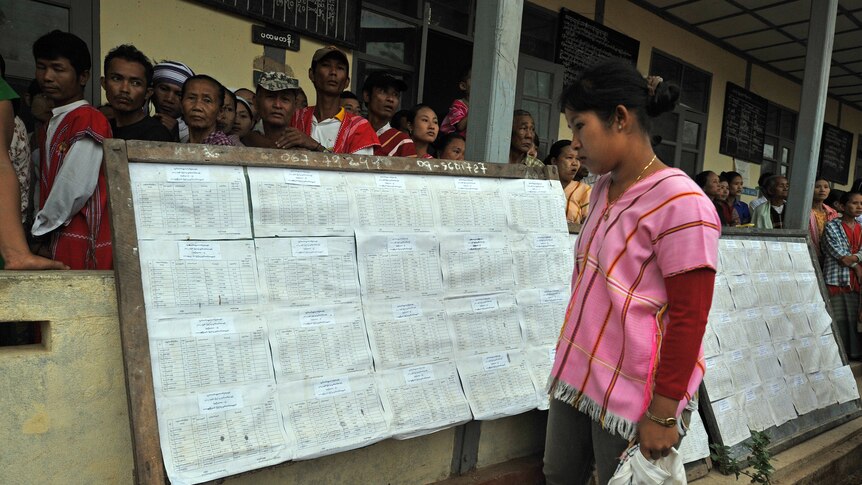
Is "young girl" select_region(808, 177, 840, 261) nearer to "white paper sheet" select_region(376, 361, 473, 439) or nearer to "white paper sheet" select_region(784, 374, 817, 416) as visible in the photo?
"white paper sheet" select_region(784, 374, 817, 416)

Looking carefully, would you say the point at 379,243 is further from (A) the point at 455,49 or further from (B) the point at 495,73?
(A) the point at 455,49

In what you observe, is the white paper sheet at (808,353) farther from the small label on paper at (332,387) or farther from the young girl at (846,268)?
the small label on paper at (332,387)

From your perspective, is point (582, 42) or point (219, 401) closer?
point (219, 401)

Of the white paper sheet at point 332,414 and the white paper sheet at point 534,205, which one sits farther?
the white paper sheet at point 534,205

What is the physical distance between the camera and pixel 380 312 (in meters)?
1.96

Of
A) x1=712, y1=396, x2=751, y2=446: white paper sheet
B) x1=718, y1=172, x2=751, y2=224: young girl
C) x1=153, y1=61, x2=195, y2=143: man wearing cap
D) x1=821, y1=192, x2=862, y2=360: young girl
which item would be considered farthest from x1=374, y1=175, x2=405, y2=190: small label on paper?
x1=718, y1=172, x2=751, y2=224: young girl

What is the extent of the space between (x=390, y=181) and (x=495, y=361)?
2.69ft

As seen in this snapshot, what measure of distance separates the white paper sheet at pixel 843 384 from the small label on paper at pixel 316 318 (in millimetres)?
3553

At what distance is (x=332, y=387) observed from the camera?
1812 millimetres

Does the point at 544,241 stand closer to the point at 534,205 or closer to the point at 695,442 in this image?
the point at 534,205

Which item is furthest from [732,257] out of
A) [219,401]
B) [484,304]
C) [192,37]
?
[192,37]

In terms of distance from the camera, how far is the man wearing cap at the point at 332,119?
290 centimetres

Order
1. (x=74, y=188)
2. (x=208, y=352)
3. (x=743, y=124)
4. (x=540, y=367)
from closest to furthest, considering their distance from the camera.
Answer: (x=208, y=352), (x=74, y=188), (x=540, y=367), (x=743, y=124)

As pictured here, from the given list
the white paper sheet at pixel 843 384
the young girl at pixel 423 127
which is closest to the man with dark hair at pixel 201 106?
the young girl at pixel 423 127
